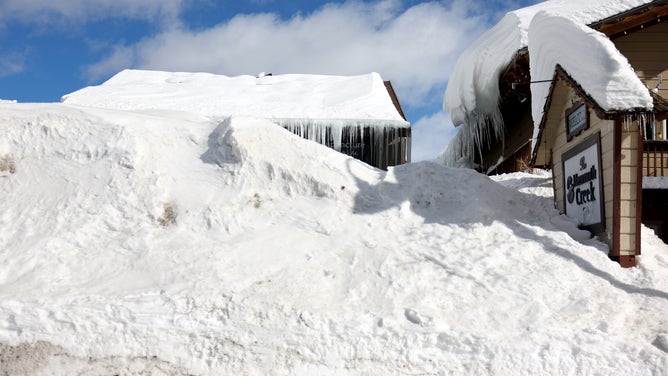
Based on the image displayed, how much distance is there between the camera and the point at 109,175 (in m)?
7.77

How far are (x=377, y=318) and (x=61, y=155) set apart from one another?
494cm

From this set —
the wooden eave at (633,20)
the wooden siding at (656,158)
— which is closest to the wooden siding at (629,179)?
the wooden siding at (656,158)

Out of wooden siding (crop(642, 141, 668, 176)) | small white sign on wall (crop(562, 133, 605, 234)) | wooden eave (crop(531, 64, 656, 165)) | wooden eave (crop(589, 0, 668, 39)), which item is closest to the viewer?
wooden eave (crop(531, 64, 656, 165))

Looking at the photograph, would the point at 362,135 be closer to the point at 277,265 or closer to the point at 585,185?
the point at 585,185

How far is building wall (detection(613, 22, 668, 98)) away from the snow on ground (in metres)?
4.84

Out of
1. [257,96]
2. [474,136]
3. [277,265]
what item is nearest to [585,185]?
[277,265]

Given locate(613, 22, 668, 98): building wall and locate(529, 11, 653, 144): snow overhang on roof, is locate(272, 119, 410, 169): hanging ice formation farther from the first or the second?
locate(529, 11, 653, 144): snow overhang on roof

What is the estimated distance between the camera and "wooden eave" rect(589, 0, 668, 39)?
1210cm

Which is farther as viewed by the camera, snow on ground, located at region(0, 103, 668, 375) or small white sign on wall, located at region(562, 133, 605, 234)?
small white sign on wall, located at region(562, 133, 605, 234)

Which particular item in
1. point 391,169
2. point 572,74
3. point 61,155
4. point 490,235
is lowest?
point 490,235

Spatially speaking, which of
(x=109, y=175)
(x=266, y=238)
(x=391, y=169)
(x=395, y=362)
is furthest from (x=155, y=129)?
(x=395, y=362)

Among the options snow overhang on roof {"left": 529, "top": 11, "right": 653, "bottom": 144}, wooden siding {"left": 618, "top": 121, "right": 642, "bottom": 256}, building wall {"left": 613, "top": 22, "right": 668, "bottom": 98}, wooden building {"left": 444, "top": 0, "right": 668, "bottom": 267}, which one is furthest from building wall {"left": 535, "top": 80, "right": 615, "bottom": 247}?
building wall {"left": 613, "top": 22, "right": 668, "bottom": 98}

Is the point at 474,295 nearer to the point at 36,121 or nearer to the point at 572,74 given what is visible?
the point at 572,74

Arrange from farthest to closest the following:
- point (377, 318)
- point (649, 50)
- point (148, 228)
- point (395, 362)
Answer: point (649, 50)
point (148, 228)
point (377, 318)
point (395, 362)
